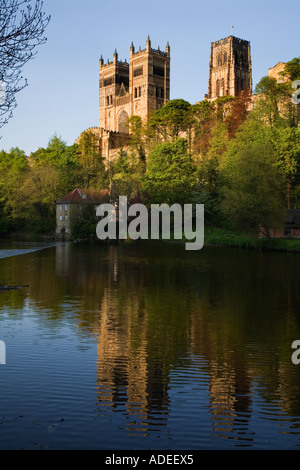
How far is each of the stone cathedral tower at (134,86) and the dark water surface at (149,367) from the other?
12037 centimetres

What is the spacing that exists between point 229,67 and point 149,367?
426 ft

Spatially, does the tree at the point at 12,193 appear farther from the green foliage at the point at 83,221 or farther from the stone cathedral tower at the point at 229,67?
the stone cathedral tower at the point at 229,67

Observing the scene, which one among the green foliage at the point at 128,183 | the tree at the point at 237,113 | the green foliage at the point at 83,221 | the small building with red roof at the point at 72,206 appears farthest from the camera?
the tree at the point at 237,113

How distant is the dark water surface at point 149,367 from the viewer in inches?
358

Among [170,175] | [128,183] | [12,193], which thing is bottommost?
[12,193]

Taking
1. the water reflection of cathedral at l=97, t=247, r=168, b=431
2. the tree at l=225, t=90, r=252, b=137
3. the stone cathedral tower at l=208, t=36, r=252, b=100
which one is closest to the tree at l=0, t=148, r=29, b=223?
the tree at l=225, t=90, r=252, b=137

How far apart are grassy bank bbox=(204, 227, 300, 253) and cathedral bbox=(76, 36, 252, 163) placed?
6624 centimetres

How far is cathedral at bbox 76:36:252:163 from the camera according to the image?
Answer: 133625 millimetres

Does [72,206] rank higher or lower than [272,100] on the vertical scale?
lower

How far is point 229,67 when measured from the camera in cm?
13288

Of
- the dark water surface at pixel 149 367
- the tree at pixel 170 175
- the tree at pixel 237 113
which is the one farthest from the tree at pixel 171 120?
the dark water surface at pixel 149 367

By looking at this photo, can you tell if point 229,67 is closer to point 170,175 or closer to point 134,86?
point 134,86

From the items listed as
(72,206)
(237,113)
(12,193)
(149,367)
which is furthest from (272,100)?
(149,367)
